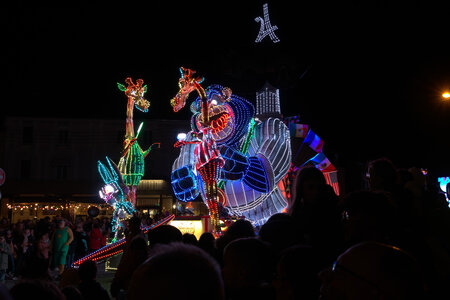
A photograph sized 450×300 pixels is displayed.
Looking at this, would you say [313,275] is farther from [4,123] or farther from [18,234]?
[4,123]

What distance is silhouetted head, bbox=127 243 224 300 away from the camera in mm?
1230

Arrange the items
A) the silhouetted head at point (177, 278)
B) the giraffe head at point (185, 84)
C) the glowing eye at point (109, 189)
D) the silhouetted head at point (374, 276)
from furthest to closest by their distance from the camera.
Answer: the glowing eye at point (109, 189) < the giraffe head at point (185, 84) < the silhouetted head at point (374, 276) < the silhouetted head at point (177, 278)

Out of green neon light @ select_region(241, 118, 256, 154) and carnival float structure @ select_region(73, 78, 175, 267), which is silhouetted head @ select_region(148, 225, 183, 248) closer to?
green neon light @ select_region(241, 118, 256, 154)

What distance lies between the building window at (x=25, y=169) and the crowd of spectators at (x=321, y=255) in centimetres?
3381

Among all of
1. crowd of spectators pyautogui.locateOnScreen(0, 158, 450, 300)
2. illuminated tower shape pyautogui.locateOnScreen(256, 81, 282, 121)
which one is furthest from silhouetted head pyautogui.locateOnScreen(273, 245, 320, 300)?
illuminated tower shape pyautogui.locateOnScreen(256, 81, 282, 121)

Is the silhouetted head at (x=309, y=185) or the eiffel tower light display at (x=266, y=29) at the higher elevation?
the eiffel tower light display at (x=266, y=29)

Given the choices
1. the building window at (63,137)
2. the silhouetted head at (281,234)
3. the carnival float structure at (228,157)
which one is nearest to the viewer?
the silhouetted head at (281,234)

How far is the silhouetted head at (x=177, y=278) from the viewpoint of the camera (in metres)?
1.23

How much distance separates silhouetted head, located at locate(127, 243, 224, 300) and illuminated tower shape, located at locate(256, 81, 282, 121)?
13.5m

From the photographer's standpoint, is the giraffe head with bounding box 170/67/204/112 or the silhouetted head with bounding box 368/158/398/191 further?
the giraffe head with bounding box 170/67/204/112

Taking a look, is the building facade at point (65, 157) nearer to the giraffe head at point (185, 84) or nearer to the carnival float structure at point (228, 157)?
the carnival float structure at point (228, 157)

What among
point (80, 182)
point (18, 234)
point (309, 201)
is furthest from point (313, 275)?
point (80, 182)

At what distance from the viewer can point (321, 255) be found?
94.7 inches

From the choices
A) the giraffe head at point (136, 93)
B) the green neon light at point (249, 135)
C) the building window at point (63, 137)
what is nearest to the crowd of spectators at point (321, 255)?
the green neon light at point (249, 135)
